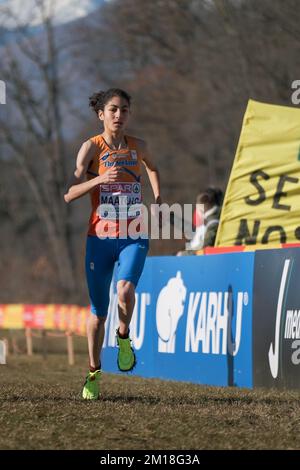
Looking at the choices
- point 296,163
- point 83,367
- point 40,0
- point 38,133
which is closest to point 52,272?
point 38,133

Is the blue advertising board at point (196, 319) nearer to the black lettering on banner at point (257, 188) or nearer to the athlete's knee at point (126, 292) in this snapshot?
the black lettering on banner at point (257, 188)

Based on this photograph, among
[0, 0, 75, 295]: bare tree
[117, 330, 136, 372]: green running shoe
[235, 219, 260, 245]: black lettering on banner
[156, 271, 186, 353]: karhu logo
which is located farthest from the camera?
[0, 0, 75, 295]: bare tree

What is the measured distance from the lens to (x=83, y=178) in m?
8.78

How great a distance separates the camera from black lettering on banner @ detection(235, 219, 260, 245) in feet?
41.7

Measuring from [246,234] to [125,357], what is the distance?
14.2ft

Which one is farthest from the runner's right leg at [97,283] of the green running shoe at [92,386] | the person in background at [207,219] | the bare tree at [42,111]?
the bare tree at [42,111]

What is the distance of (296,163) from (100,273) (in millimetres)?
4237

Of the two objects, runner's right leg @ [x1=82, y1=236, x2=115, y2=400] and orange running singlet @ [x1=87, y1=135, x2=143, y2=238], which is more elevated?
orange running singlet @ [x1=87, y1=135, x2=143, y2=238]

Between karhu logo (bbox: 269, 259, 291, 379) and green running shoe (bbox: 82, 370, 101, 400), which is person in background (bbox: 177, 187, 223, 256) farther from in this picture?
green running shoe (bbox: 82, 370, 101, 400)

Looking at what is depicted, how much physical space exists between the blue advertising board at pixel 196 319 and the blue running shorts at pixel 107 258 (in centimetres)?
259

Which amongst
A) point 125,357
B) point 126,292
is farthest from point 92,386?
point 126,292

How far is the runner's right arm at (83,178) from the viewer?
8.49m

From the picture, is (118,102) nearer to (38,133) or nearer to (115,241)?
(115,241)

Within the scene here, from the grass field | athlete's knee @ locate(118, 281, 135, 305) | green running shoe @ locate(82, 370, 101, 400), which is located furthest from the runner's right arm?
the grass field
